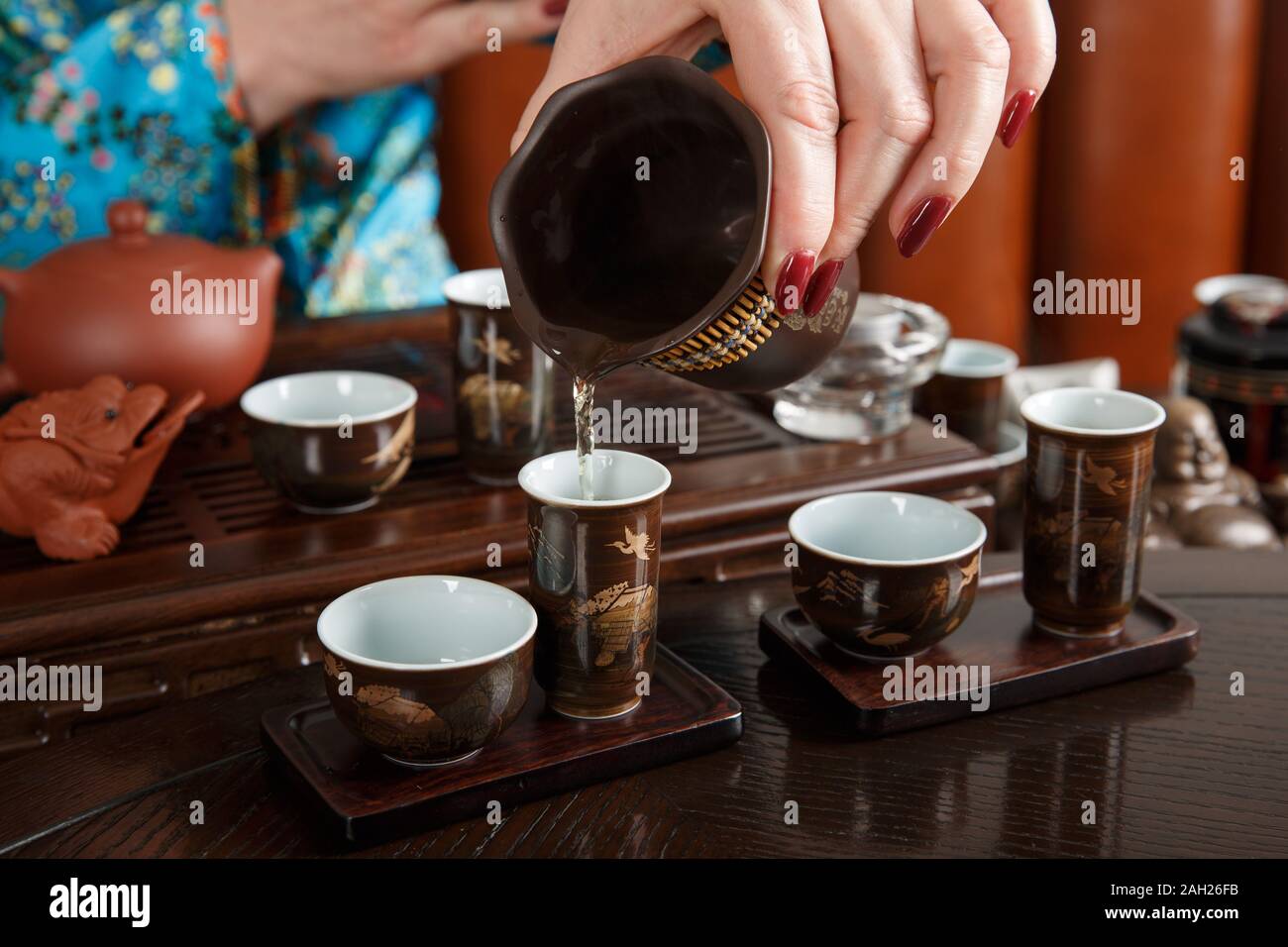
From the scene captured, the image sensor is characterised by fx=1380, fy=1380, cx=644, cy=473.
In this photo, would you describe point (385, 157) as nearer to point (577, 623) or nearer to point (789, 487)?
point (789, 487)

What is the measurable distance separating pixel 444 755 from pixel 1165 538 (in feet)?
4.28

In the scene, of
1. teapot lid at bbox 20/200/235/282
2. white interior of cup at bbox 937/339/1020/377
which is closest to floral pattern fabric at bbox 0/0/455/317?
teapot lid at bbox 20/200/235/282

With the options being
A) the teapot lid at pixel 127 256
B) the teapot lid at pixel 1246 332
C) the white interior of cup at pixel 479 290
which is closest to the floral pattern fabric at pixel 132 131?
the teapot lid at pixel 127 256

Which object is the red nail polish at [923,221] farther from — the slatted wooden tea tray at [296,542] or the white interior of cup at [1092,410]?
the slatted wooden tea tray at [296,542]

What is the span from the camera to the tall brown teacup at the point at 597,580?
879mm

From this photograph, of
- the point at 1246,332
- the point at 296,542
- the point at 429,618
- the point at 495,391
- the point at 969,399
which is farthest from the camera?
the point at 1246,332

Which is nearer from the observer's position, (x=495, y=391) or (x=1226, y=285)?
(x=495, y=391)

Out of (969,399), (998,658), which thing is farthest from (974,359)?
(998,658)

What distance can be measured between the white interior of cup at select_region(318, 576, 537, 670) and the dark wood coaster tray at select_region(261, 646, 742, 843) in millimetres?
60

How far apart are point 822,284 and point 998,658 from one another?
33 centimetres

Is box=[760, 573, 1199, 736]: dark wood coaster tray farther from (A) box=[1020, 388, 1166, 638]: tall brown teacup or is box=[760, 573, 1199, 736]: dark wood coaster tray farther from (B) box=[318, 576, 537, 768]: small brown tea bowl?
(B) box=[318, 576, 537, 768]: small brown tea bowl

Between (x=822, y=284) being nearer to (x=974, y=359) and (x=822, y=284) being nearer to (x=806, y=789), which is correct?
(x=806, y=789)

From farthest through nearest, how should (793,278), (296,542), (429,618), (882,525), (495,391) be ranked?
1. (495,391)
2. (296,542)
3. (882,525)
4. (429,618)
5. (793,278)

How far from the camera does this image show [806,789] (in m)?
0.89
